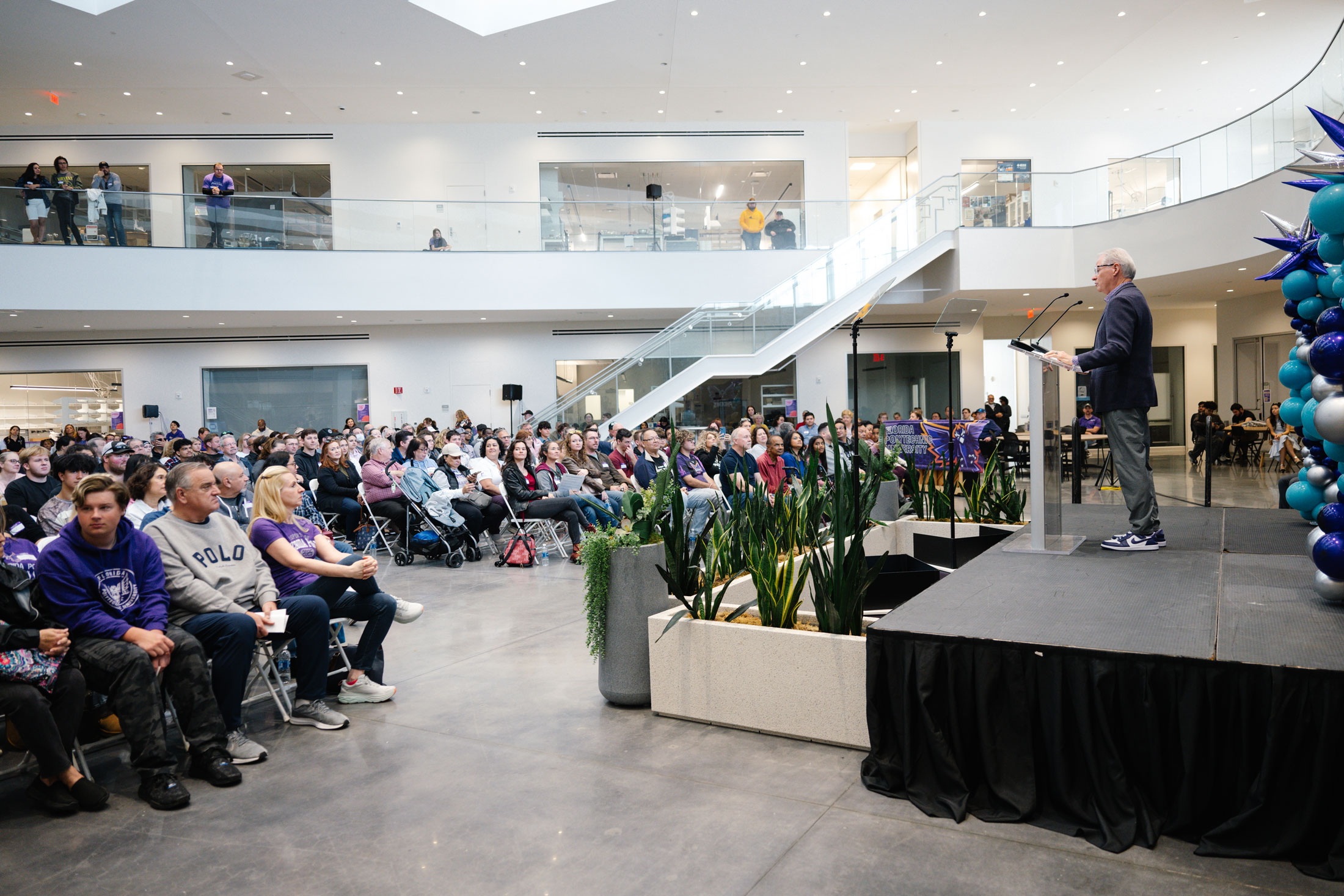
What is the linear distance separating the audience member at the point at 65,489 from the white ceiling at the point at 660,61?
10.8 meters

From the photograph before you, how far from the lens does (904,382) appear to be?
1939cm

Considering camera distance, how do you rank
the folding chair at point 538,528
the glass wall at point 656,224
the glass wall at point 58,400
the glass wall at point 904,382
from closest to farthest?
the folding chair at point 538,528 < the glass wall at point 656,224 < the glass wall at point 58,400 < the glass wall at point 904,382

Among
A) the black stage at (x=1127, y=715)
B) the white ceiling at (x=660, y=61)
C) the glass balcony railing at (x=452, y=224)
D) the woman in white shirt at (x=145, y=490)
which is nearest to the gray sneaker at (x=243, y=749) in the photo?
the woman in white shirt at (x=145, y=490)

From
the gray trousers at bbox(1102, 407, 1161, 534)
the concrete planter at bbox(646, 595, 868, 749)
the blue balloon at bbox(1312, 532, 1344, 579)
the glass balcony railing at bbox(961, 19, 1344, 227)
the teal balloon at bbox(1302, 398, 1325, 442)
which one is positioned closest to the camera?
the blue balloon at bbox(1312, 532, 1344, 579)

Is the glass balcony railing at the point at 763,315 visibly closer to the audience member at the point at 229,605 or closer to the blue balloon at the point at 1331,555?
the audience member at the point at 229,605

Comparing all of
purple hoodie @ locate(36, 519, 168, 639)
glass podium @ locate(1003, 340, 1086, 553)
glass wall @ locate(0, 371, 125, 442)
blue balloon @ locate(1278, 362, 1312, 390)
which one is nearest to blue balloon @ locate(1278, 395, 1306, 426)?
blue balloon @ locate(1278, 362, 1312, 390)

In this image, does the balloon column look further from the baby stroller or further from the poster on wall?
the baby stroller

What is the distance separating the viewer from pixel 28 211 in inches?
586

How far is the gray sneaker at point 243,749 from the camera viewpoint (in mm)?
3193

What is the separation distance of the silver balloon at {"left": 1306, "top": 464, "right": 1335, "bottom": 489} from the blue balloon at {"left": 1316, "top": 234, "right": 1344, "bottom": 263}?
125 centimetres

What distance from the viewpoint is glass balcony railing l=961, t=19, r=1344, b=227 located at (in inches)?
416

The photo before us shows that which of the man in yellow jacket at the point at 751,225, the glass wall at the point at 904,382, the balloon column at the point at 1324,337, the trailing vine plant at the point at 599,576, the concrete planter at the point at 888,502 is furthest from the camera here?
the glass wall at the point at 904,382

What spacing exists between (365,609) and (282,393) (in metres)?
16.1

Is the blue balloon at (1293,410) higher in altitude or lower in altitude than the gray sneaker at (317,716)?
higher
